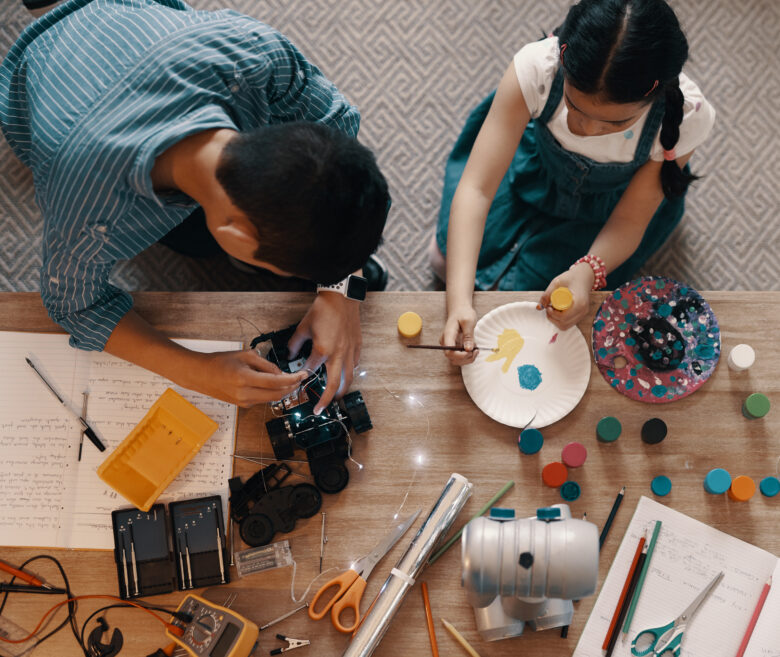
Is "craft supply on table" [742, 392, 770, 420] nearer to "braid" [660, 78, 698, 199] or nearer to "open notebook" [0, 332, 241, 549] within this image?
"braid" [660, 78, 698, 199]

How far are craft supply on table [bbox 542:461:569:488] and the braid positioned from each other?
1.79 feet

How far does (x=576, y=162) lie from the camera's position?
1110mm

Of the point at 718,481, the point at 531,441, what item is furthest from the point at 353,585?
the point at 718,481

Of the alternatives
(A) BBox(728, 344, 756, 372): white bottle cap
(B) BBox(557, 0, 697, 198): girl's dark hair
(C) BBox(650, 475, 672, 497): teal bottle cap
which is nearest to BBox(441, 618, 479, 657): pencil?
(C) BBox(650, 475, 672, 497): teal bottle cap

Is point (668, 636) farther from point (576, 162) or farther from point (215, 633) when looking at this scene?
point (576, 162)

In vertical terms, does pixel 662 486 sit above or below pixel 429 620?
above

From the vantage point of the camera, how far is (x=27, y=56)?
917mm

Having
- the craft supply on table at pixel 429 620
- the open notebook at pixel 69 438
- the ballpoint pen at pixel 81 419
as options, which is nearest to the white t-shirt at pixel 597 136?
the open notebook at pixel 69 438

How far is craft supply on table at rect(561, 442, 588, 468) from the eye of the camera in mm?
925

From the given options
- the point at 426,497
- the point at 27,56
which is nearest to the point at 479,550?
the point at 426,497

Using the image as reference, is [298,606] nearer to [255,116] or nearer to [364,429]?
[364,429]

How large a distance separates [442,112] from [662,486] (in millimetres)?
1142

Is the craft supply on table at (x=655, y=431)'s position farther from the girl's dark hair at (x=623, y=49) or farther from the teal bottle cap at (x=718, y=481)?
the girl's dark hair at (x=623, y=49)

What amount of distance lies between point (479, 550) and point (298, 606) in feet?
1.10
